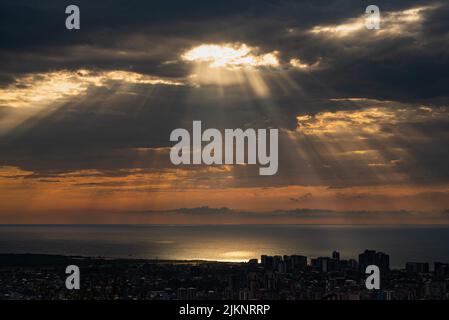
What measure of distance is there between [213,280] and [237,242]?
6.43 metres

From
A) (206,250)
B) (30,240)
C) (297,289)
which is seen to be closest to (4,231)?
(30,240)

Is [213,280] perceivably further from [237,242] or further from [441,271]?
[237,242]

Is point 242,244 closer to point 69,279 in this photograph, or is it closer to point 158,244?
point 158,244

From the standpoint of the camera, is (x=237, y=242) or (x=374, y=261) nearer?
(x=374, y=261)

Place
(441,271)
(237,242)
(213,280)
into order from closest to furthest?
(213,280)
(441,271)
(237,242)

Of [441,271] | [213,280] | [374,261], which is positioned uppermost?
[374,261]

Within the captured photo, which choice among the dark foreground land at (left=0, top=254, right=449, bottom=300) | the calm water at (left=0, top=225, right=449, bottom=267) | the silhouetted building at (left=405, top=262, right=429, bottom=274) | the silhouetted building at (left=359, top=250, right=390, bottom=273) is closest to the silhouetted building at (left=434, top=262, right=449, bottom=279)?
the dark foreground land at (left=0, top=254, right=449, bottom=300)

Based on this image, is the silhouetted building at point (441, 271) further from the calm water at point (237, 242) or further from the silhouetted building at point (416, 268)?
the calm water at point (237, 242)

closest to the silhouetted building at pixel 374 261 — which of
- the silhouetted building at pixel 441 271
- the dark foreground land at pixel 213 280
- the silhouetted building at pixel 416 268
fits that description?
the dark foreground land at pixel 213 280

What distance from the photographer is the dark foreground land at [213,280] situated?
266 inches

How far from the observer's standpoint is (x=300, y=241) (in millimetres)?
16109

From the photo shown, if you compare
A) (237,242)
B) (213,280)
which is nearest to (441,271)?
(213,280)

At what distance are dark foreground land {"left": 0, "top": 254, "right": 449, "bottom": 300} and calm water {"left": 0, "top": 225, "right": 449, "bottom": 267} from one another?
7.44 feet

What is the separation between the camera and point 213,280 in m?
8.29
